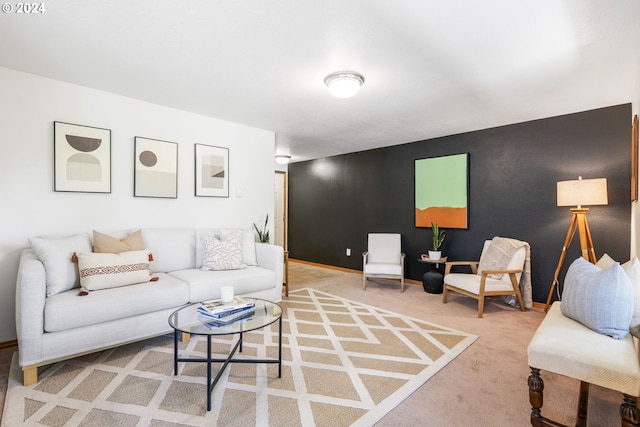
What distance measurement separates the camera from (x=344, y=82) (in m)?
2.55

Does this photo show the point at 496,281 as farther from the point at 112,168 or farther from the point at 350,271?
the point at 112,168

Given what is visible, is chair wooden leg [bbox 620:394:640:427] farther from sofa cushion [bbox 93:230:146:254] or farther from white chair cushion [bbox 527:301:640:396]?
sofa cushion [bbox 93:230:146:254]

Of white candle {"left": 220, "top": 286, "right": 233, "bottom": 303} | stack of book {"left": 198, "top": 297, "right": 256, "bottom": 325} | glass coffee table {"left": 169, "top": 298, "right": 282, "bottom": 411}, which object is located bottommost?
glass coffee table {"left": 169, "top": 298, "right": 282, "bottom": 411}

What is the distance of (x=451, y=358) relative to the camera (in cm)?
237

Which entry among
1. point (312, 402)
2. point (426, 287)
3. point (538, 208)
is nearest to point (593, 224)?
point (538, 208)

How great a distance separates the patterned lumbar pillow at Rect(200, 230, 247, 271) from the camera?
3.19 m

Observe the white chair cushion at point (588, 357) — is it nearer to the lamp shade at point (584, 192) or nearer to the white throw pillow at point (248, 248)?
the lamp shade at point (584, 192)

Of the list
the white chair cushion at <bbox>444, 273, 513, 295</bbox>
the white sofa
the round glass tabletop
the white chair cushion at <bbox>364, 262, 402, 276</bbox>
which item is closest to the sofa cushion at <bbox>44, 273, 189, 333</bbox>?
the white sofa

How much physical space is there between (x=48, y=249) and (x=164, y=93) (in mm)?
1723

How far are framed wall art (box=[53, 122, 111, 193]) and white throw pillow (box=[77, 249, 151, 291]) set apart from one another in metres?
0.84

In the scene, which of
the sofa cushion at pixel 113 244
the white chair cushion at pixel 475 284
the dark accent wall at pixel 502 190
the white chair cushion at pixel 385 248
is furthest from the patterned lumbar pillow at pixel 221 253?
the dark accent wall at pixel 502 190

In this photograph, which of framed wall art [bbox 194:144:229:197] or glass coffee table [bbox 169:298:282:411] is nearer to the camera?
glass coffee table [bbox 169:298:282:411]

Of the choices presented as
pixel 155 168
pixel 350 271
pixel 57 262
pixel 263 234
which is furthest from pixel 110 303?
pixel 350 271

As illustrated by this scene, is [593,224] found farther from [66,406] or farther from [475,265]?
[66,406]
